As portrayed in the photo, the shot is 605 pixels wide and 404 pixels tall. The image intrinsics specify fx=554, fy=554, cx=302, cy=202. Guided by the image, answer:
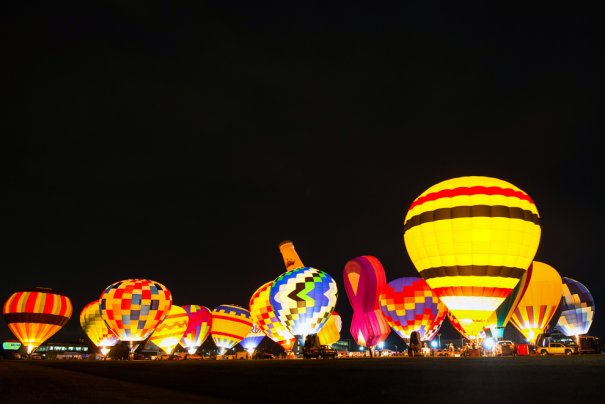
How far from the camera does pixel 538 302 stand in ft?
128

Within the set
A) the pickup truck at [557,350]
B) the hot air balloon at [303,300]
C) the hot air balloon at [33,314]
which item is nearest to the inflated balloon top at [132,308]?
the hot air balloon at [303,300]

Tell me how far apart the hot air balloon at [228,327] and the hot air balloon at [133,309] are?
57.0 feet

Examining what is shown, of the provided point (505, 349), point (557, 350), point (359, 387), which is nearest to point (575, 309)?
point (557, 350)

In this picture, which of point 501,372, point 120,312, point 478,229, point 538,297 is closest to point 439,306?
point 538,297

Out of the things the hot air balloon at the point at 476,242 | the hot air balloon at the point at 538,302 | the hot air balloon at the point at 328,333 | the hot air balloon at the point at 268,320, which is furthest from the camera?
the hot air balloon at the point at 328,333

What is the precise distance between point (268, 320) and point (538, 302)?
808 inches

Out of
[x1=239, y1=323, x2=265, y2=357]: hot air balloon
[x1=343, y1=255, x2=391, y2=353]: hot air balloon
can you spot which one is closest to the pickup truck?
[x1=343, y1=255, x2=391, y2=353]: hot air balloon

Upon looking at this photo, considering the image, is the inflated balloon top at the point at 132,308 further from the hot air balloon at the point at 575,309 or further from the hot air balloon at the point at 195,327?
the hot air balloon at the point at 575,309

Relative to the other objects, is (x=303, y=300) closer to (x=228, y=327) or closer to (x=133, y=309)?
(x=133, y=309)

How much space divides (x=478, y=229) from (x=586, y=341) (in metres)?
17.6

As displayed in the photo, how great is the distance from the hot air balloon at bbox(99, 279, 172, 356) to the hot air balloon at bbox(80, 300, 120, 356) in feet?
64.1

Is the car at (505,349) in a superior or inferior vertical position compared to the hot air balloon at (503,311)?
inferior

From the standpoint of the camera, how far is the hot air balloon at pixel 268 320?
44.7 m

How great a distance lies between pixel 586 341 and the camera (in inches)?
1438
